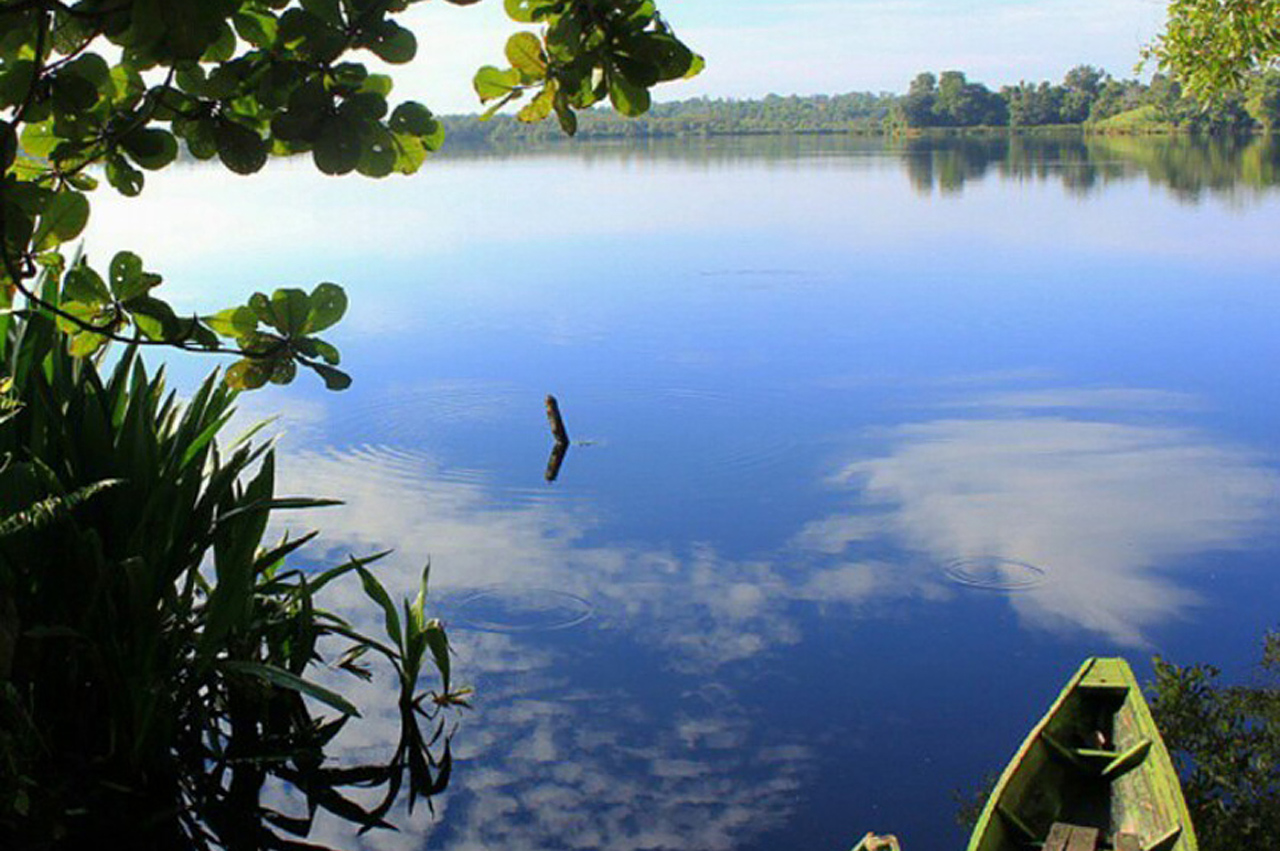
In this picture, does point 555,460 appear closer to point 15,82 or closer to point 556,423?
point 556,423

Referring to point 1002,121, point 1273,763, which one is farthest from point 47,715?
point 1002,121

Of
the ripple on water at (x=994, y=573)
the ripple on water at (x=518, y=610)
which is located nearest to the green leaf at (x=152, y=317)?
the ripple on water at (x=518, y=610)

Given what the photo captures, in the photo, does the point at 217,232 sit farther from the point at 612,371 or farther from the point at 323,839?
the point at 323,839

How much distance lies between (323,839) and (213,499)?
129 cm

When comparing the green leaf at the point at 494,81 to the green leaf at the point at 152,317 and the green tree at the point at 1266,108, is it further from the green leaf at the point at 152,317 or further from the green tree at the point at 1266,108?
the green tree at the point at 1266,108

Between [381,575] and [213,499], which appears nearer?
[213,499]

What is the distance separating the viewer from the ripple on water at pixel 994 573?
23.8 feet

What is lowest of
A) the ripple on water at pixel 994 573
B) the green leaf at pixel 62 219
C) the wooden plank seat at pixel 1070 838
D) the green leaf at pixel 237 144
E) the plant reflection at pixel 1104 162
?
the ripple on water at pixel 994 573

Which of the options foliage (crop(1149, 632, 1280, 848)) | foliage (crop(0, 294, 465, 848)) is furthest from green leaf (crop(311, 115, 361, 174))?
foliage (crop(1149, 632, 1280, 848))

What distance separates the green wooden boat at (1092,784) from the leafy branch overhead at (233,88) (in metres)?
2.97

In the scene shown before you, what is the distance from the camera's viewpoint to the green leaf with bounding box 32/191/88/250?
5.49 ft

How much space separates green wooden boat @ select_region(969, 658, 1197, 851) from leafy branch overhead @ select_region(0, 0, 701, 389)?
2968 millimetres

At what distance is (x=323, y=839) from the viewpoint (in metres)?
4.77

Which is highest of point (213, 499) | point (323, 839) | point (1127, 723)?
point (213, 499)
